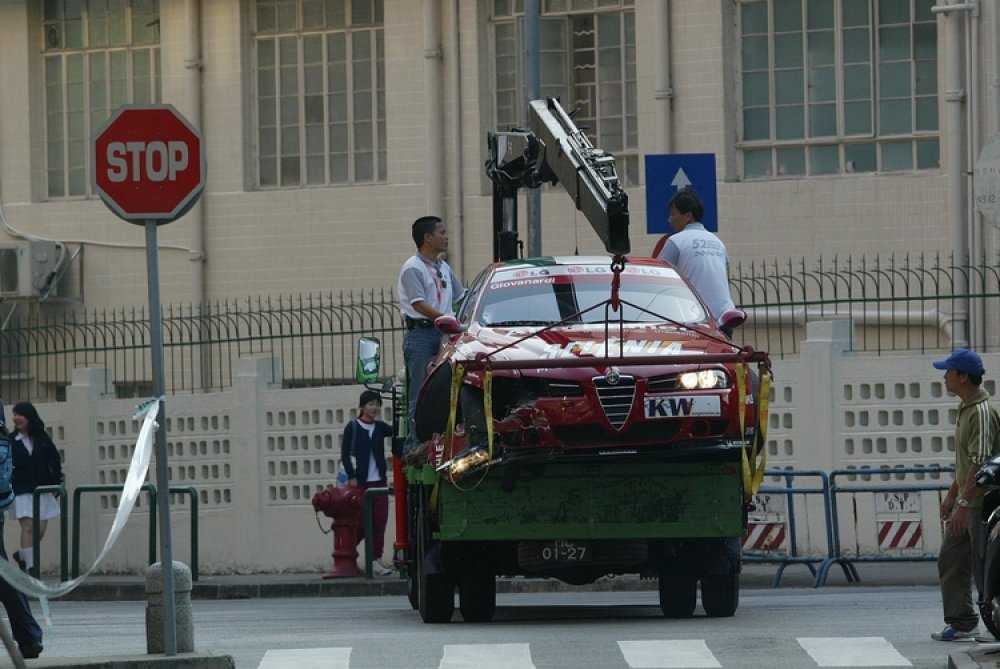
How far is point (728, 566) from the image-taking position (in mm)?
13133

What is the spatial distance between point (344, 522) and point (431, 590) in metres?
6.60

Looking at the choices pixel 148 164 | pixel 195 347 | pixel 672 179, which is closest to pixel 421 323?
pixel 672 179

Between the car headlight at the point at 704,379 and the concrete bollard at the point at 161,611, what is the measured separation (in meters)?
3.08

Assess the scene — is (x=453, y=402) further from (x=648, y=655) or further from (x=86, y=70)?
(x=86, y=70)

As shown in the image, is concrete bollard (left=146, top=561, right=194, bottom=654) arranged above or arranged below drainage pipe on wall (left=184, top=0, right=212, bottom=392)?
below

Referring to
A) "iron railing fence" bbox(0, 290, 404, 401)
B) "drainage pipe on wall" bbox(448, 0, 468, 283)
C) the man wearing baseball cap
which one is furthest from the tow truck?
"drainage pipe on wall" bbox(448, 0, 468, 283)

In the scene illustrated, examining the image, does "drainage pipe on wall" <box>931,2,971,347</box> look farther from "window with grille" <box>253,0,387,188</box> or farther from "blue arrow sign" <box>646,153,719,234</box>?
"window with grille" <box>253,0,387,188</box>

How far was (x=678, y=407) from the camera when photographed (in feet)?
39.8

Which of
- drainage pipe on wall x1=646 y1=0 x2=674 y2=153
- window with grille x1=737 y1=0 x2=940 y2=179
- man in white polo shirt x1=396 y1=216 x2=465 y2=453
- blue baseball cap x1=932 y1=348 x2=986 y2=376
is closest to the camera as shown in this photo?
blue baseball cap x1=932 y1=348 x2=986 y2=376

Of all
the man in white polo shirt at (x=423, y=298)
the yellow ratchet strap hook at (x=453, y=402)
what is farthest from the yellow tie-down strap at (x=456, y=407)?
the man in white polo shirt at (x=423, y=298)

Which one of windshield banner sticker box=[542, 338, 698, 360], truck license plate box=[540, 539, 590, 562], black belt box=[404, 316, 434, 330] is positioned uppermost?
black belt box=[404, 316, 434, 330]

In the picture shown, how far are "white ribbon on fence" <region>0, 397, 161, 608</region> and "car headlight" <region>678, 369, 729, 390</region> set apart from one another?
125 inches

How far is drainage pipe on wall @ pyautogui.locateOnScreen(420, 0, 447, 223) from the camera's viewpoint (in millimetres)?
25250

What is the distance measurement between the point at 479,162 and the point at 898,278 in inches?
208
